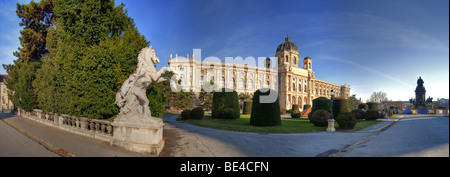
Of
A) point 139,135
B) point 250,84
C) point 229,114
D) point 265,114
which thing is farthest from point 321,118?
point 250,84

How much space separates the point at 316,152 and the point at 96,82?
871cm

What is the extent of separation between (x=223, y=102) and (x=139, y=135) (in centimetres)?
1500

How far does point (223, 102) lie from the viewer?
20.3 meters

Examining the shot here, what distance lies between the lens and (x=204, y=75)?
51.3 m

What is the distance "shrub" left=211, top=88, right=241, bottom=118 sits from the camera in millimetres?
20078

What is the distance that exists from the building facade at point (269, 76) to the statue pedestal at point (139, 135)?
37.4m

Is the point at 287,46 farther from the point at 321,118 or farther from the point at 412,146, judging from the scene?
the point at 412,146

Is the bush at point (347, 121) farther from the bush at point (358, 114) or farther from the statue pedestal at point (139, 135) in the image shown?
the statue pedestal at point (139, 135)

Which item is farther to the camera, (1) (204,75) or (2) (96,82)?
(1) (204,75)

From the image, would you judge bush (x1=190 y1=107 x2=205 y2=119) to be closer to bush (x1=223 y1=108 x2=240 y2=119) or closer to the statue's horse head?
bush (x1=223 y1=108 x2=240 y2=119)

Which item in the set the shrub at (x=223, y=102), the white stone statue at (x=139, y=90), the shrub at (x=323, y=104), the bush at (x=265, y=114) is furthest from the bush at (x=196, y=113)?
the white stone statue at (x=139, y=90)

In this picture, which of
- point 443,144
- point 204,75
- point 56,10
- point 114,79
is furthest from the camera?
point 204,75

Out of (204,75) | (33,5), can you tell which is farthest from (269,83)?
(33,5)

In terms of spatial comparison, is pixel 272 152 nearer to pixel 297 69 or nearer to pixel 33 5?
pixel 33 5
